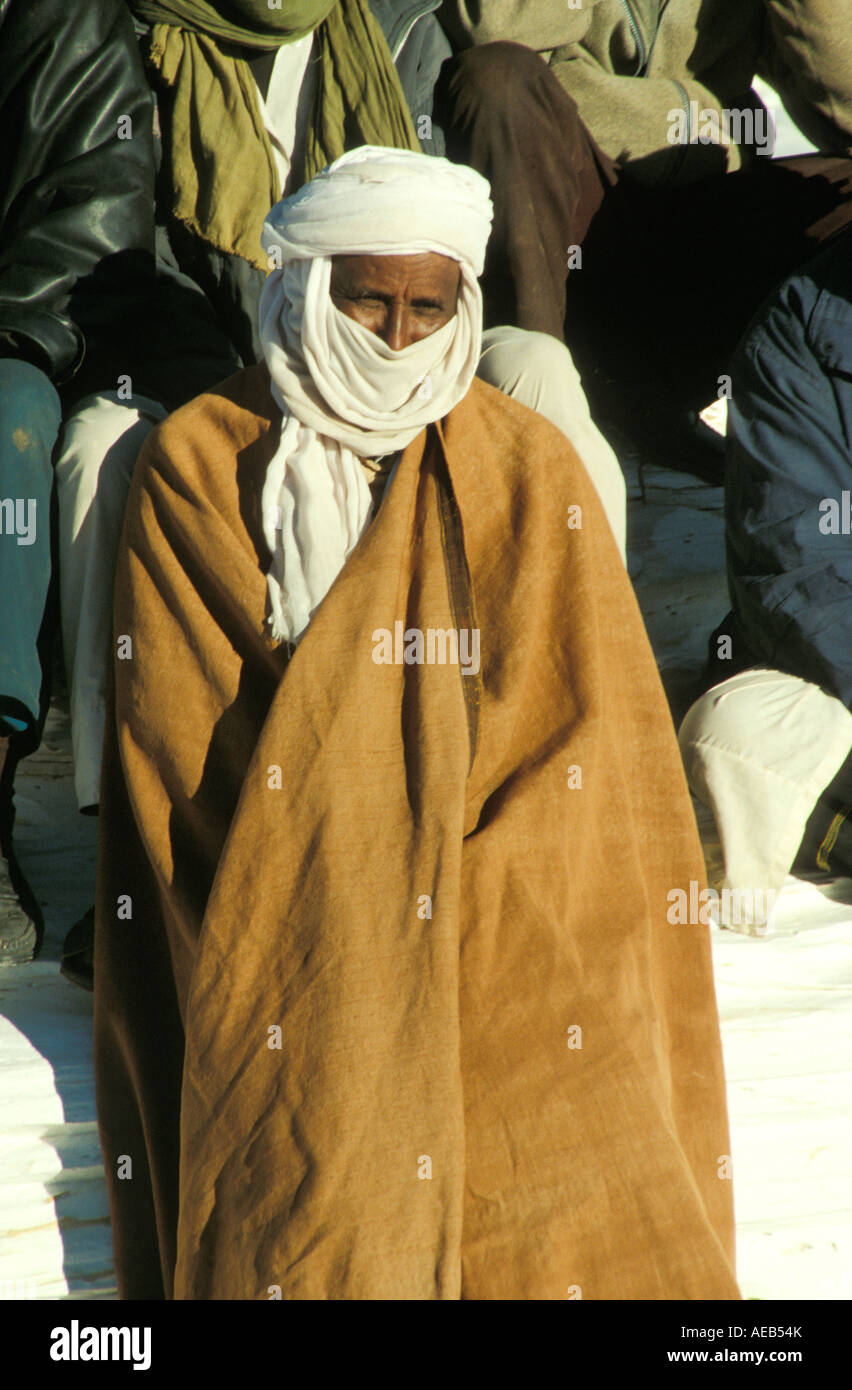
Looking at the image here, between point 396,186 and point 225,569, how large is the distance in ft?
2.42

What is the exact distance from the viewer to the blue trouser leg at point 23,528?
2.52 metres

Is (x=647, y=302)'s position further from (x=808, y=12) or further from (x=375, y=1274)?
(x=375, y=1274)

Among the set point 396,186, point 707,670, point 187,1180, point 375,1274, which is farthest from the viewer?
point 707,670

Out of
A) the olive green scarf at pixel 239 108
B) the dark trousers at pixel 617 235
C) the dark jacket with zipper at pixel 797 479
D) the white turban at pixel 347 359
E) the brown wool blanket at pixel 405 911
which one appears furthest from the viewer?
the dark trousers at pixel 617 235

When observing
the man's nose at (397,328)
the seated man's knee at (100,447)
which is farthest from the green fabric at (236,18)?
the man's nose at (397,328)

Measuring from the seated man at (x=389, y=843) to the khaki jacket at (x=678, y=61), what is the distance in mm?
1416

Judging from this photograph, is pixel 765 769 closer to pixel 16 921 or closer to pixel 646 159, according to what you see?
pixel 16 921

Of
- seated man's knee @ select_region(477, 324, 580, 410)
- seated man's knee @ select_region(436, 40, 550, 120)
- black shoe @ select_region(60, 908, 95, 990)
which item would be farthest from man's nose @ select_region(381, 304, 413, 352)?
seated man's knee @ select_region(436, 40, 550, 120)

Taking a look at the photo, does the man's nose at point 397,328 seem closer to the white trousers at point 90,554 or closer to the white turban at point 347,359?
the white turban at point 347,359

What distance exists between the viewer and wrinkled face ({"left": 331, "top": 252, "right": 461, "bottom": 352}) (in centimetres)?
249

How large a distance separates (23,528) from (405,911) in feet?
3.54

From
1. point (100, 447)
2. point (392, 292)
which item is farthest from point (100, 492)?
point (392, 292)

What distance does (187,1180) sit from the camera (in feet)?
6.49
